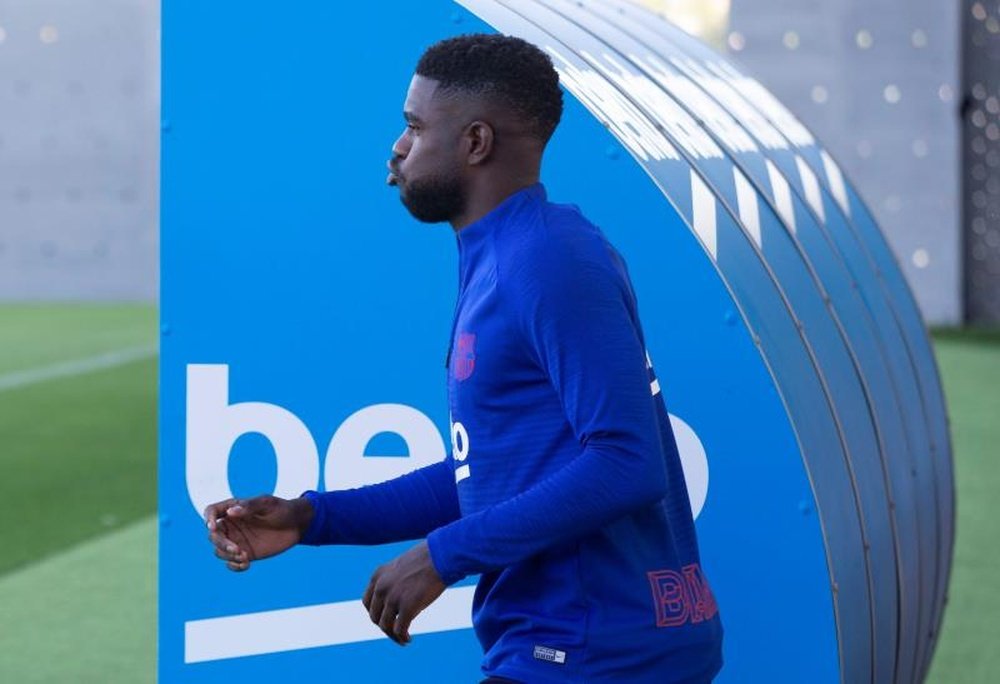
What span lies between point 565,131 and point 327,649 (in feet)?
3.99

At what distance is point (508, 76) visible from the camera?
8.24ft

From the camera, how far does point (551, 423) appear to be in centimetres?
239

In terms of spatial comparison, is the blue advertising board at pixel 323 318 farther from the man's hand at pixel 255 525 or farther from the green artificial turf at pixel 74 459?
the green artificial turf at pixel 74 459

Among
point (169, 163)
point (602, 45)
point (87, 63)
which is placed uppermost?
point (87, 63)

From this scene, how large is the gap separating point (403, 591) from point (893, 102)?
47.2 ft

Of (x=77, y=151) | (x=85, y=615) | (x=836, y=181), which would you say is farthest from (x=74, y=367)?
(x=836, y=181)

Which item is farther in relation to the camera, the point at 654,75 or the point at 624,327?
the point at 654,75

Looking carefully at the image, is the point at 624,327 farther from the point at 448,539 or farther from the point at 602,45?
the point at 602,45

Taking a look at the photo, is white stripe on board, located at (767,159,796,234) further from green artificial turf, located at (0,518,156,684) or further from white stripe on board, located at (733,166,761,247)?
green artificial turf, located at (0,518,156,684)

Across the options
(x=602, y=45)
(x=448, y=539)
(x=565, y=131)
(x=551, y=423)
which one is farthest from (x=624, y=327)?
(x=602, y=45)

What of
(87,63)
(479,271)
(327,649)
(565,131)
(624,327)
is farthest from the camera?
(87,63)

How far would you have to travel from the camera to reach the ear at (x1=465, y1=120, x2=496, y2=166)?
8.23ft

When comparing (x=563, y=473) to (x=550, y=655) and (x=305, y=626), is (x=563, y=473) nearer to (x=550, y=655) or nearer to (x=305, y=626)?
(x=550, y=655)

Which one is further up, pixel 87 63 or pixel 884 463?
pixel 87 63
